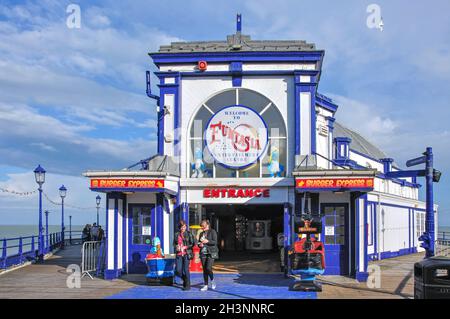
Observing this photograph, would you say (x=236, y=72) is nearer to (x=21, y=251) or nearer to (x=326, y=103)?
(x=326, y=103)

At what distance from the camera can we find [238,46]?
17969 mm

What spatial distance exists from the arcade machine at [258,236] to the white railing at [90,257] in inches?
435

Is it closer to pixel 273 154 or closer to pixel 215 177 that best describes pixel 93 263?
pixel 215 177

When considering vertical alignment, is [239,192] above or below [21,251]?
above

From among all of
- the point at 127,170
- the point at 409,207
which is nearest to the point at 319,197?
the point at 127,170

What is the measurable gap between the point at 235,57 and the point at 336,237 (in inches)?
263

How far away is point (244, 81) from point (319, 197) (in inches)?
180

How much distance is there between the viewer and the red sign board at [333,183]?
1558 centimetres

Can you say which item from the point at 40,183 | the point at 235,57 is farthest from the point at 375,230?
the point at 40,183

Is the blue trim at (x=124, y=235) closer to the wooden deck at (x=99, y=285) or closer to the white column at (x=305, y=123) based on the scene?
the wooden deck at (x=99, y=285)

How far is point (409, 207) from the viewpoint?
100ft

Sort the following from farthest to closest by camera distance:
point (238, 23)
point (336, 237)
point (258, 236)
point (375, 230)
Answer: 1. point (258, 236)
2. point (375, 230)
3. point (238, 23)
4. point (336, 237)

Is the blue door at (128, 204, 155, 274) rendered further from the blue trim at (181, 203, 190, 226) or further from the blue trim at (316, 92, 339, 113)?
the blue trim at (316, 92, 339, 113)

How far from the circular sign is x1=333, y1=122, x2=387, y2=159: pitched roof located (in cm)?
1161
